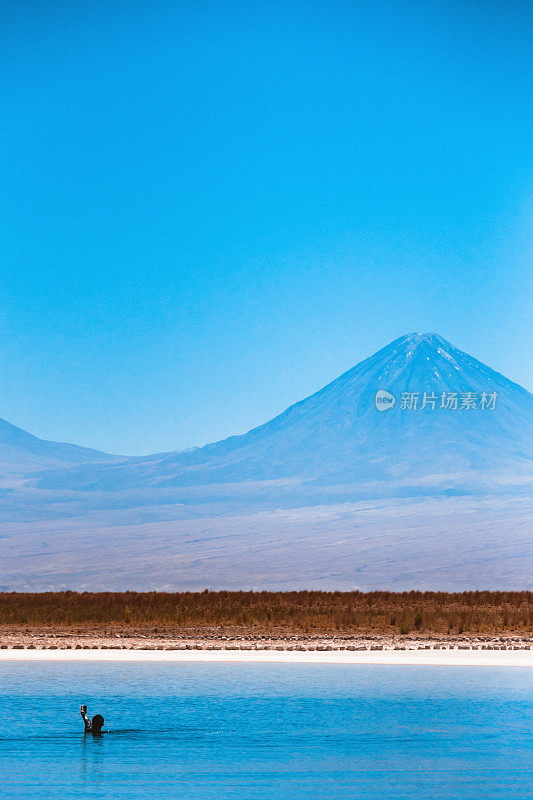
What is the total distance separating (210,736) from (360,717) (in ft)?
9.67

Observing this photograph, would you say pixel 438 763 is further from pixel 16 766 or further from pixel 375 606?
pixel 375 606

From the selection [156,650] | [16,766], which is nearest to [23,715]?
[16,766]

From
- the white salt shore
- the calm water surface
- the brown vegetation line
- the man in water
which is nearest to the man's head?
the man in water

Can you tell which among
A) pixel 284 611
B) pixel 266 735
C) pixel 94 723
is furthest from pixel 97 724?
pixel 284 611

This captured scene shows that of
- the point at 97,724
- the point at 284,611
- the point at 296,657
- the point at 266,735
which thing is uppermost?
the point at 284,611

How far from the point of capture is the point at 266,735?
50.6 feet

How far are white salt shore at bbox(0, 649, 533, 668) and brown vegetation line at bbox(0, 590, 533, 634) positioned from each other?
5.76m

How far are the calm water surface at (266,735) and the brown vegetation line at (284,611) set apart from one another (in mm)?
10989

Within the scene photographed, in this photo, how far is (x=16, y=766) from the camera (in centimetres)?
1332

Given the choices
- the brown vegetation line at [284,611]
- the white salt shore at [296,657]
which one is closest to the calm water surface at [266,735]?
the white salt shore at [296,657]

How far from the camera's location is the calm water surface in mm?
12625

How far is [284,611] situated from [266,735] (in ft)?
70.5

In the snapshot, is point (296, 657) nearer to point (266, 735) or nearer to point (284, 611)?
point (266, 735)

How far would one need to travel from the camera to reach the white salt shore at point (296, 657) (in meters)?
24.6
